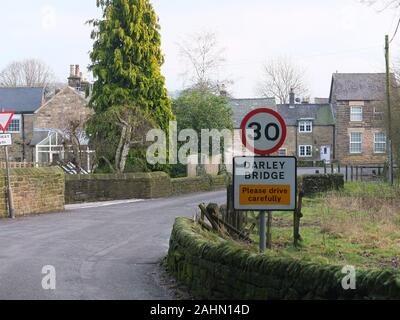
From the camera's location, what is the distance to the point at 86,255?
1266cm

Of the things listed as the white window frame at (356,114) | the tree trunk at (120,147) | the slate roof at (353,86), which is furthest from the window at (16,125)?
the white window frame at (356,114)

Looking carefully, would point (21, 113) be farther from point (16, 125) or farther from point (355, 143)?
point (355, 143)

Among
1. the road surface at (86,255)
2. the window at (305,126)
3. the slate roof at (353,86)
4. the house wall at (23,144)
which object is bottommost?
the road surface at (86,255)

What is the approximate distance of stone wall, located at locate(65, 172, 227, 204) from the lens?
31.6 meters

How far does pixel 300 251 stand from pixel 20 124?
152ft

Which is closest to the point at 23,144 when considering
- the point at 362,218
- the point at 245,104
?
the point at 245,104

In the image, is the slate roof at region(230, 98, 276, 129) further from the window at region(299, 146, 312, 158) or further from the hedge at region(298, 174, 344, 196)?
the hedge at region(298, 174, 344, 196)

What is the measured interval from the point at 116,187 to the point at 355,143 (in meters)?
43.5

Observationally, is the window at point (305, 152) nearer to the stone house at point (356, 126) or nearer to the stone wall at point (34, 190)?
the stone house at point (356, 126)

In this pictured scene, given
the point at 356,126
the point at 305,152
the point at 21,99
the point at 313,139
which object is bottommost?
the point at 305,152

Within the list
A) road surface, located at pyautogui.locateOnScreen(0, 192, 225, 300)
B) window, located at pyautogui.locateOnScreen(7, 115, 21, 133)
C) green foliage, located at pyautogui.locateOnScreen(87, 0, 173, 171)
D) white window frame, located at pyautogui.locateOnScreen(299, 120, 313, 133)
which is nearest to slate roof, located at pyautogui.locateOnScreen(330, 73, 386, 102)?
white window frame, located at pyautogui.locateOnScreen(299, 120, 313, 133)

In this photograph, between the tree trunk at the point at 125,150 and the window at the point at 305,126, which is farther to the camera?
the window at the point at 305,126

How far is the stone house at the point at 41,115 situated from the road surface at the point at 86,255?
2647 cm

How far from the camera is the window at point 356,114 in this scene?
232 feet
